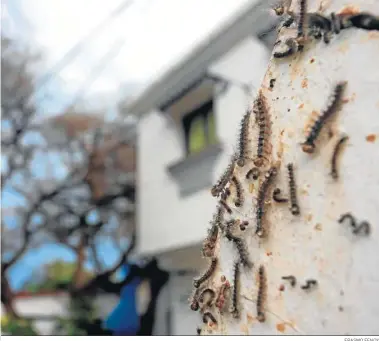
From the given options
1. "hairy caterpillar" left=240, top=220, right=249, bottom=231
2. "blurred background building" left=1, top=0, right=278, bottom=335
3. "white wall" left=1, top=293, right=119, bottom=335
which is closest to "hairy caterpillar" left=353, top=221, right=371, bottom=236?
"hairy caterpillar" left=240, top=220, right=249, bottom=231

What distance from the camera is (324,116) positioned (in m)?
0.40

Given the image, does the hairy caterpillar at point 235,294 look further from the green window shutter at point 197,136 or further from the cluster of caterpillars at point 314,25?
the green window shutter at point 197,136

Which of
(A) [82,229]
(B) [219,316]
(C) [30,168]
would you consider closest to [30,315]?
(A) [82,229]

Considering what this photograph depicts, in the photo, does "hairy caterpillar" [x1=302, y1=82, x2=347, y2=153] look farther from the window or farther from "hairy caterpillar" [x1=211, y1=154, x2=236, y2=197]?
the window

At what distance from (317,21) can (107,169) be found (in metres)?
3.13

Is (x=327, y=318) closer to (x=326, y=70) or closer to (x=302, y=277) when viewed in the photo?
(x=302, y=277)

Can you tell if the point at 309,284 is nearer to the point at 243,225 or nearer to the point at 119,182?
the point at 243,225

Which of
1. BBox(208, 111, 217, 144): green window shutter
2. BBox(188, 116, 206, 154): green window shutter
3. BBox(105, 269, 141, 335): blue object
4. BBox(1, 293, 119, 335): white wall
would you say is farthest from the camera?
BBox(1, 293, 119, 335): white wall

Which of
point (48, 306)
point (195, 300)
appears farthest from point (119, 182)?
point (195, 300)

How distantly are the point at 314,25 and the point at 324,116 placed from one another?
91 mm

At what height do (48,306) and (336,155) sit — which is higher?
(336,155)

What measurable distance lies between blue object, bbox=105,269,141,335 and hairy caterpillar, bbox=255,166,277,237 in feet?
4.98

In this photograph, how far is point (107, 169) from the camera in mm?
3479

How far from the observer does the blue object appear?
198 cm
